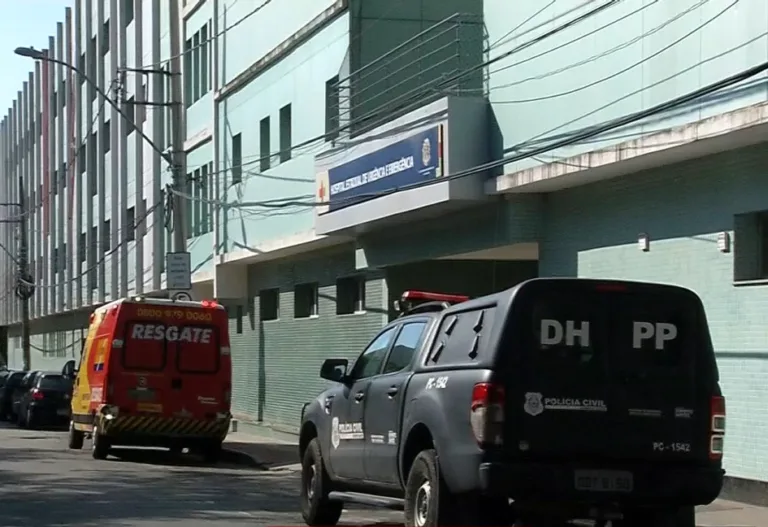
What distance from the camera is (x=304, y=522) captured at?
1343cm

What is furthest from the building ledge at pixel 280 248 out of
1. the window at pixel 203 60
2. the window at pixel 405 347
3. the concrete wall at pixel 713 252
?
the window at pixel 405 347

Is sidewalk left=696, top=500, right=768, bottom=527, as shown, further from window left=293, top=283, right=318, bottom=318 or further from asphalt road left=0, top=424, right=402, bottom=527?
window left=293, top=283, right=318, bottom=318

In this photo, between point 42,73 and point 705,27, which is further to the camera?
point 42,73

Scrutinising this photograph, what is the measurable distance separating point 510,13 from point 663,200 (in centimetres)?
432

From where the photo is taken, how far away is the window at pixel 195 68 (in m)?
35.8

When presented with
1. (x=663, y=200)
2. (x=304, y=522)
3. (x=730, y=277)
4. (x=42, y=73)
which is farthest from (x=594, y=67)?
(x=42, y=73)

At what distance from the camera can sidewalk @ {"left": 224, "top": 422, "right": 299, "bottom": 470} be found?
71.1 feet

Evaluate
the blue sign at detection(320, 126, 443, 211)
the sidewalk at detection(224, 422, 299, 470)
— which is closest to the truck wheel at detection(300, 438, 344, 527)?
the blue sign at detection(320, 126, 443, 211)

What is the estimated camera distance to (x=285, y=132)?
2831 cm

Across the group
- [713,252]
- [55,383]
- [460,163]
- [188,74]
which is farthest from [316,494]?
[188,74]

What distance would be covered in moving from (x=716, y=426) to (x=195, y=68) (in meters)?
28.0

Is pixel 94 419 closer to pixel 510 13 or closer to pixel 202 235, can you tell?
pixel 510 13

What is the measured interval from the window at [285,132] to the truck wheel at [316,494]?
596 inches

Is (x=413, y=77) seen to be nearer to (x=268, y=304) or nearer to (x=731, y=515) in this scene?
(x=731, y=515)
